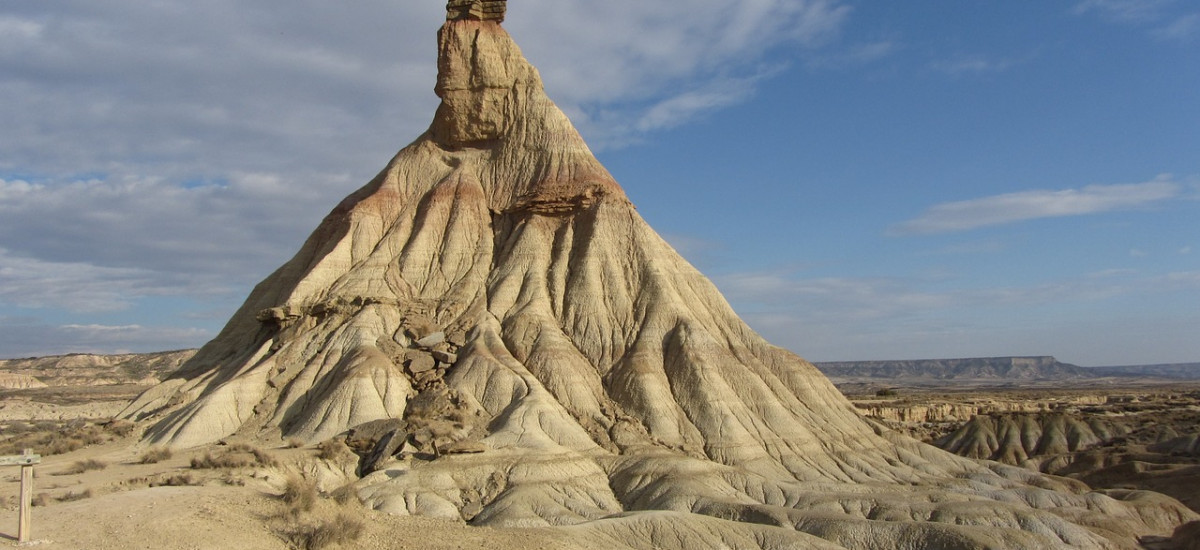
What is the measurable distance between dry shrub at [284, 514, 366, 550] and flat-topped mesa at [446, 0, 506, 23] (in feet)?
146

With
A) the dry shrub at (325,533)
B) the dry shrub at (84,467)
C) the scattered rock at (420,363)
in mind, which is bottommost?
the dry shrub at (325,533)

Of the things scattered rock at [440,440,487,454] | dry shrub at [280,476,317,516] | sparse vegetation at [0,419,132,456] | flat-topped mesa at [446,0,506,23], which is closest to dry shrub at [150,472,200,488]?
dry shrub at [280,476,317,516]

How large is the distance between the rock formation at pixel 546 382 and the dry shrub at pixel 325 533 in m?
7.57

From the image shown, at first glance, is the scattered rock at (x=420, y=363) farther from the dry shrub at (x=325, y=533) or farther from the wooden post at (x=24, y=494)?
the wooden post at (x=24, y=494)

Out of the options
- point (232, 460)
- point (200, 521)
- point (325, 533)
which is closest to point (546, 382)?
point (232, 460)

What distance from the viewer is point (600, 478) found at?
37750 mm

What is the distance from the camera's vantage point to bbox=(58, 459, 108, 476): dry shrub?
32.3 meters

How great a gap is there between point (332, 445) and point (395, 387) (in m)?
6.19

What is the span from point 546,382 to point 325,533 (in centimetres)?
2297

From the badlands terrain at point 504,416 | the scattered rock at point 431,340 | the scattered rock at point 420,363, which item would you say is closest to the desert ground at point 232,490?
the badlands terrain at point 504,416

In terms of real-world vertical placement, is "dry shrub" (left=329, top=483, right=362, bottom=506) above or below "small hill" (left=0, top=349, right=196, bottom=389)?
below

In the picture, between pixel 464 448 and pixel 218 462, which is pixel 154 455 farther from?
pixel 464 448

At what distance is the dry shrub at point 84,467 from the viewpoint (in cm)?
3231

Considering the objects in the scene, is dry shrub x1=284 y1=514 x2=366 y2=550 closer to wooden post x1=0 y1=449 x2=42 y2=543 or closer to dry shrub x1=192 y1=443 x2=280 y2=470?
wooden post x1=0 y1=449 x2=42 y2=543
